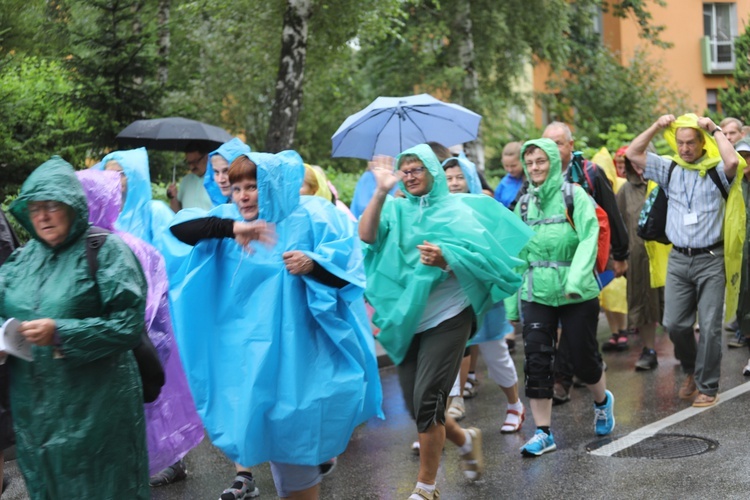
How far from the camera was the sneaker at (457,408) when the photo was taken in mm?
7805

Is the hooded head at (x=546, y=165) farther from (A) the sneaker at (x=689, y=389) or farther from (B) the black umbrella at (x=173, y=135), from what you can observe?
(B) the black umbrella at (x=173, y=135)

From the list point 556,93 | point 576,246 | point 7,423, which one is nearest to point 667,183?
point 576,246

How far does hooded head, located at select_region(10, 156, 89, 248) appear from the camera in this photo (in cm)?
390

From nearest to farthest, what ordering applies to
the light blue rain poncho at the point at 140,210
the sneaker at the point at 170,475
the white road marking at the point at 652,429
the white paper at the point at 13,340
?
the white paper at the point at 13,340 < the sneaker at the point at 170,475 < the light blue rain poncho at the point at 140,210 < the white road marking at the point at 652,429

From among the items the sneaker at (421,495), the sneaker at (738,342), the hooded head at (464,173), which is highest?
the hooded head at (464,173)

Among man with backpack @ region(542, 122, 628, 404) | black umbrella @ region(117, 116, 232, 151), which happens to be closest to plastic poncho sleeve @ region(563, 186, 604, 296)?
man with backpack @ region(542, 122, 628, 404)

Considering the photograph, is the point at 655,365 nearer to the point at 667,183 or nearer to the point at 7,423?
the point at 667,183

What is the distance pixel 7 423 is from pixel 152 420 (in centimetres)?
81

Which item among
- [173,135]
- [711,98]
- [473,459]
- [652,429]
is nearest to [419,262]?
[473,459]

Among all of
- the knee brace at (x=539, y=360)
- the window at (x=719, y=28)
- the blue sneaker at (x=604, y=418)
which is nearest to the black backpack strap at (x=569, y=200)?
the knee brace at (x=539, y=360)

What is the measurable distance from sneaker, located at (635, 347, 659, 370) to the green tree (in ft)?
38.1

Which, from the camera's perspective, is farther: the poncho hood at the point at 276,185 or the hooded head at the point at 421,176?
the hooded head at the point at 421,176

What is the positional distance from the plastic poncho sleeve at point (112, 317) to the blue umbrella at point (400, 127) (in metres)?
4.27

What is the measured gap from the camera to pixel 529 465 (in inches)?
251
